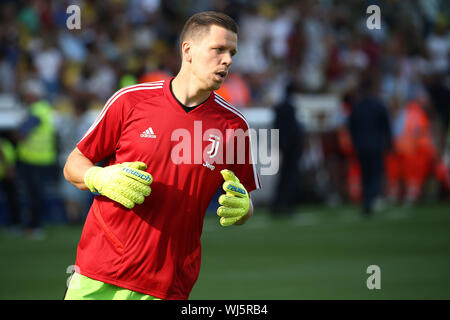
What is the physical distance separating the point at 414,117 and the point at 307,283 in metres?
12.0

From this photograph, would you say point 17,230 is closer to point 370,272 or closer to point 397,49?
point 370,272

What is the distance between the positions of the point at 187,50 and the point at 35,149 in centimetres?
1065

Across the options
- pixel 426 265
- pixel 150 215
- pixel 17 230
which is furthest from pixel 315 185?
pixel 150 215

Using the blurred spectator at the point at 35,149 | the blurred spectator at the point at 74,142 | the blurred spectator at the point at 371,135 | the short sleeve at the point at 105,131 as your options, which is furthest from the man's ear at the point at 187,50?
the blurred spectator at the point at 371,135

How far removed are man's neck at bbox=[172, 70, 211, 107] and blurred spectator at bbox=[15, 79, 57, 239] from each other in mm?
10329

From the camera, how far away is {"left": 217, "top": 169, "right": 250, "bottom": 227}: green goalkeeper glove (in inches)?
206

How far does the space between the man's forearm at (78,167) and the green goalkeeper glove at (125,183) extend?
0.20 meters

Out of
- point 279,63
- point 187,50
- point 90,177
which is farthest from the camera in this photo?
Result: point 279,63

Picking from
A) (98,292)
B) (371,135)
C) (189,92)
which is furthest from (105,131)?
(371,135)

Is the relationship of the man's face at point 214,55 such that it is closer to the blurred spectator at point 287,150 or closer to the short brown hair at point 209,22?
the short brown hair at point 209,22

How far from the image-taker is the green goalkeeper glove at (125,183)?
194 inches

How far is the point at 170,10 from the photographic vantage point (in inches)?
946

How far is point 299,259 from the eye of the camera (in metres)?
12.4

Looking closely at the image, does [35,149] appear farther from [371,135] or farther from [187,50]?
[187,50]
